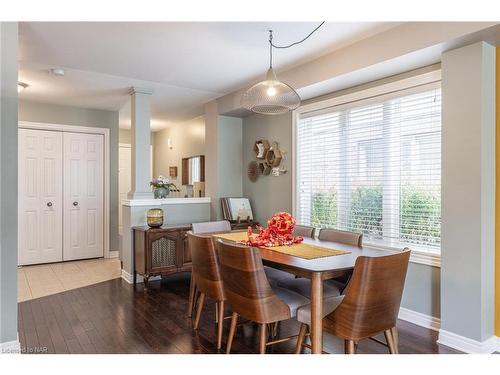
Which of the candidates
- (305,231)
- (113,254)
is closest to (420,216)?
(305,231)

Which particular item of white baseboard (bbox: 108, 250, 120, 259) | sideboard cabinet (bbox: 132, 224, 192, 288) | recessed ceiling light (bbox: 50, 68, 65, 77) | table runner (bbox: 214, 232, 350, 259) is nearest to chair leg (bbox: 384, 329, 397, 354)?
table runner (bbox: 214, 232, 350, 259)

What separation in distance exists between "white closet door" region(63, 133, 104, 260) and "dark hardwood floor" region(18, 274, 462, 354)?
1.88 metres

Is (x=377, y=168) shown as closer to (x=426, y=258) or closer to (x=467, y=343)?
(x=426, y=258)

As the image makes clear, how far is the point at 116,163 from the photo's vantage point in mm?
5840

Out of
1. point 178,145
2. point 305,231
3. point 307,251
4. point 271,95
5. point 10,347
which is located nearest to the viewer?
point 10,347

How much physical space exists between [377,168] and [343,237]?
0.96 metres

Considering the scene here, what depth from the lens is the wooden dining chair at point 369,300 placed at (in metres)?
1.87

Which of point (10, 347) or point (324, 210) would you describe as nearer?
point (10, 347)

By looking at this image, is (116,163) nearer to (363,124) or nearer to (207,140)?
(207,140)

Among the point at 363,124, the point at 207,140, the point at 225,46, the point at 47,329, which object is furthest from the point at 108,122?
the point at 363,124

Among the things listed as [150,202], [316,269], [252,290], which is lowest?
[252,290]

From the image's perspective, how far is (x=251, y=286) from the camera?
2.14m

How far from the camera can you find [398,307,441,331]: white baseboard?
9.59ft

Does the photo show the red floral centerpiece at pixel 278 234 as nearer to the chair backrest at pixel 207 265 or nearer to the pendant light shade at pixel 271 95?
the chair backrest at pixel 207 265
